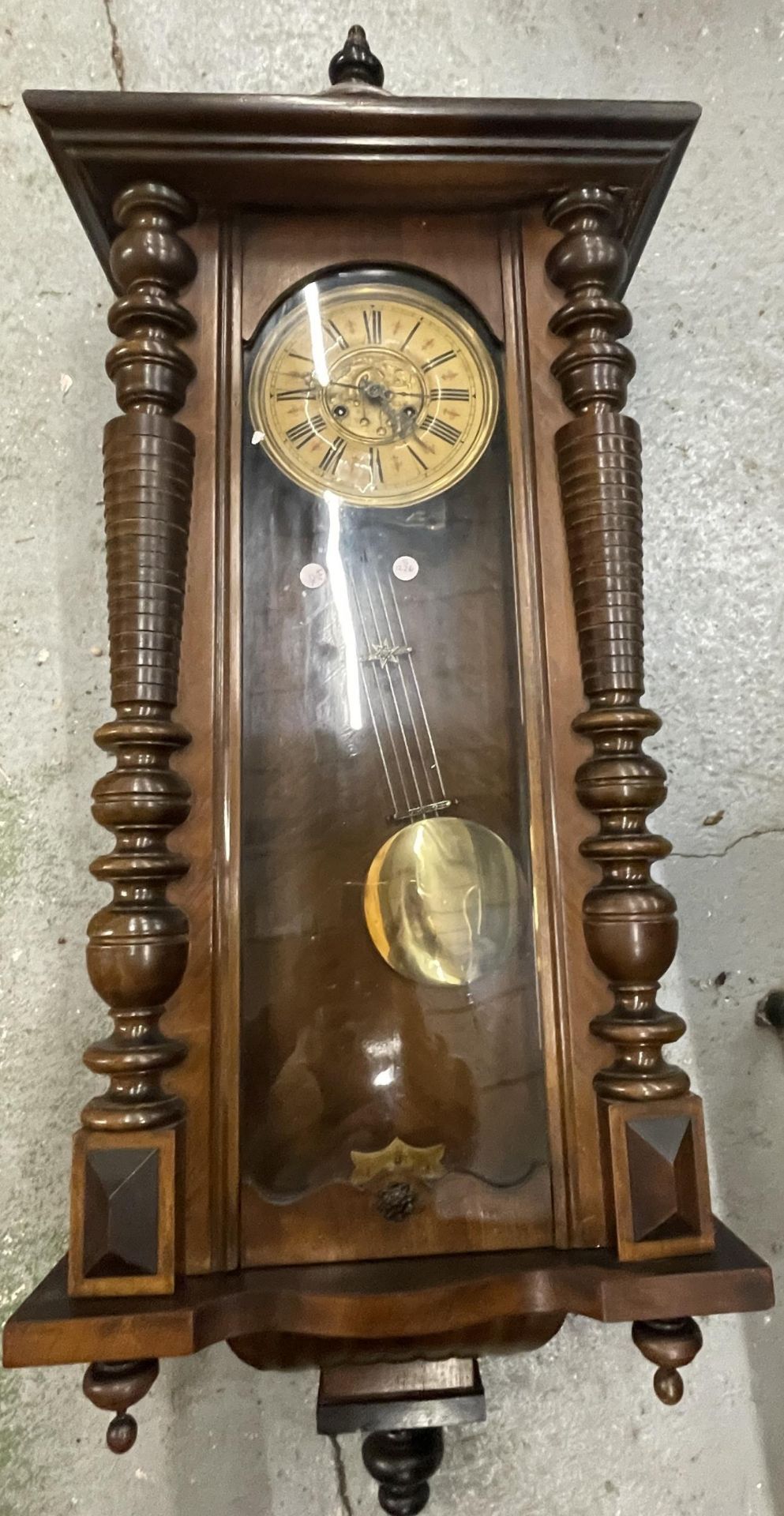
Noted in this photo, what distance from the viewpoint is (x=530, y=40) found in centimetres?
85

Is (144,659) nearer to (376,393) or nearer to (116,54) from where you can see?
(376,393)

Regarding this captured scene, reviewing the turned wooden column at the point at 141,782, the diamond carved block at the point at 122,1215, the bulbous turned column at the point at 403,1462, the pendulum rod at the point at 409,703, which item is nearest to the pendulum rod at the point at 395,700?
the pendulum rod at the point at 409,703

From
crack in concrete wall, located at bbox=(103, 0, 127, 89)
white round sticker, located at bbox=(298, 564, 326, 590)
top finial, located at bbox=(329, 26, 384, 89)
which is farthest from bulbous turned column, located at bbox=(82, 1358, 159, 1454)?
crack in concrete wall, located at bbox=(103, 0, 127, 89)

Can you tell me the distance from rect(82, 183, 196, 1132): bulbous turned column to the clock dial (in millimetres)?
67

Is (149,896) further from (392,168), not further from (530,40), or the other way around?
(530,40)

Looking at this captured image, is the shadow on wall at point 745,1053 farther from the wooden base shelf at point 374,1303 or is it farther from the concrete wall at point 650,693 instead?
the wooden base shelf at point 374,1303

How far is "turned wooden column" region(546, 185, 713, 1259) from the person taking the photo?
0.51m

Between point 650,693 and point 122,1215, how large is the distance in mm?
543

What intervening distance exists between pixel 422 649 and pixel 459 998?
0.73 ft

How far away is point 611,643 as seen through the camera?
1.83 feet

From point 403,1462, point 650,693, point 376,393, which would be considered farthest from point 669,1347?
point 376,393

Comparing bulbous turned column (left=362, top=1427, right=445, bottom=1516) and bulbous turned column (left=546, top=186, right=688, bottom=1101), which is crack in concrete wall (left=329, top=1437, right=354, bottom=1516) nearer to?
bulbous turned column (left=362, top=1427, right=445, bottom=1516)

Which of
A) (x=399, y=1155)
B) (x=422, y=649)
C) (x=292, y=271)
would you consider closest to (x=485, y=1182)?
(x=399, y=1155)

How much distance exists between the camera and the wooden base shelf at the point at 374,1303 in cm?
46
